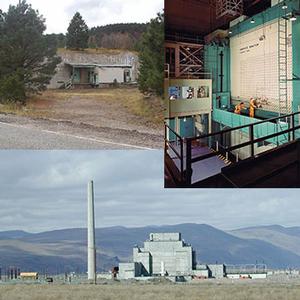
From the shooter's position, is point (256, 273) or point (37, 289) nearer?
point (37, 289)

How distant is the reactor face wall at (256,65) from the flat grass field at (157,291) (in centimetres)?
247

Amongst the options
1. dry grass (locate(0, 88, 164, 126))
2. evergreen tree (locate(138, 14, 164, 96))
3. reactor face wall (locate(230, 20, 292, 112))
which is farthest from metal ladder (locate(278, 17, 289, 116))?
dry grass (locate(0, 88, 164, 126))

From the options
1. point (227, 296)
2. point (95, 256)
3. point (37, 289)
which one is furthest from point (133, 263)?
point (227, 296)

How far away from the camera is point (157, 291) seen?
16.3 meters

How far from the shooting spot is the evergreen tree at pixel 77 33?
14.9 meters

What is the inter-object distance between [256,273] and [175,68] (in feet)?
24.5

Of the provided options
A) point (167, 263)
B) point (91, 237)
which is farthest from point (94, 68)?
point (167, 263)

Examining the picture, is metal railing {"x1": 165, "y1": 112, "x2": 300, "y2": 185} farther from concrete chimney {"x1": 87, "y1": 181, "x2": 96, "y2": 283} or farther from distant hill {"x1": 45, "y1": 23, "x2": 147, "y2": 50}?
concrete chimney {"x1": 87, "y1": 181, "x2": 96, "y2": 283}

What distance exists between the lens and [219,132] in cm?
1455

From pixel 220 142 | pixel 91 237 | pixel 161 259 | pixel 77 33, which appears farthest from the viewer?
pixel 161 259

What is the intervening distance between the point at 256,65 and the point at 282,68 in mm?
353

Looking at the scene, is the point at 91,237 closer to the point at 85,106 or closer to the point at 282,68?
the point at 85,106

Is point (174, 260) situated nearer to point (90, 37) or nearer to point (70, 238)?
point (70, 238)

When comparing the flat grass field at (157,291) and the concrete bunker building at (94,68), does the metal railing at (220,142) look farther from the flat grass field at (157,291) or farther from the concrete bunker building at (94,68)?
the flat grass field at (157,291)
